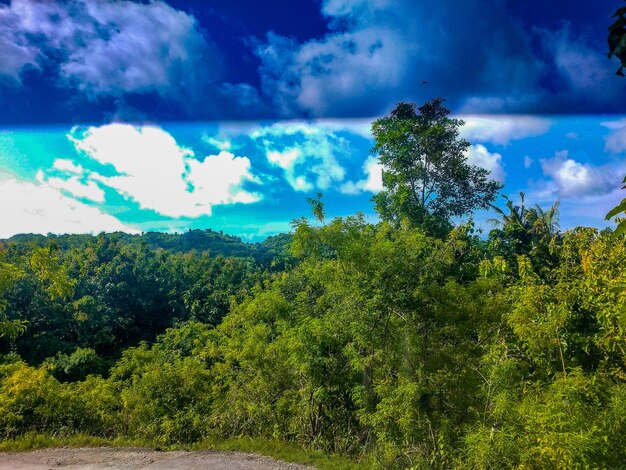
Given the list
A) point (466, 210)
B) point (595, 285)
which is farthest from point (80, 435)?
point (466, 210)

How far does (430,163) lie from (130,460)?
981cm

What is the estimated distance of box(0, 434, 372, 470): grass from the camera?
6.45 meters

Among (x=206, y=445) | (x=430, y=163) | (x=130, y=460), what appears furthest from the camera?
(x=430, y=163)

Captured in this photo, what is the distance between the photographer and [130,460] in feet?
21.0

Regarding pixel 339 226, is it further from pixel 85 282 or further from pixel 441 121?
pixel 85 282

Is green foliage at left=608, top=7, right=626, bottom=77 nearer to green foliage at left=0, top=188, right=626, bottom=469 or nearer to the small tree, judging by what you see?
green foliage at left=0, top=188, right=626, bottom=469

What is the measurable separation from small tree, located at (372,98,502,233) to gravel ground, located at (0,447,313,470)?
23.9 feet

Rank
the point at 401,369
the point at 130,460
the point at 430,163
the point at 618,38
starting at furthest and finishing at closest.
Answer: the point at 430,163 → the point at 130,460 → the point at 401,369 → the point at 618,38

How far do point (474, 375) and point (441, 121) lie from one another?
8.79 metres

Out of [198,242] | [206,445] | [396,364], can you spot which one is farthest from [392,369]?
[198,242]

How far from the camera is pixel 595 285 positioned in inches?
194

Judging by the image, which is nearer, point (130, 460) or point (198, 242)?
point (130, 460)

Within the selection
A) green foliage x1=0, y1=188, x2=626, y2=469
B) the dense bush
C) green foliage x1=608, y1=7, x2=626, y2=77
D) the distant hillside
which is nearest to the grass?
green foliage x1=0, y1=188, x2=626, y2=469

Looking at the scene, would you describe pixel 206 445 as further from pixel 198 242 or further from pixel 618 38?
pixel 198 242
